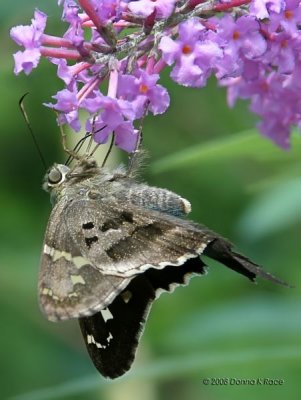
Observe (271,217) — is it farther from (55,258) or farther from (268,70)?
(55,258)

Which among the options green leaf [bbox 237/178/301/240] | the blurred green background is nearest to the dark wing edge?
the blurred green background

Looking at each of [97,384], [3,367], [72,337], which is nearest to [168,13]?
[97,384]

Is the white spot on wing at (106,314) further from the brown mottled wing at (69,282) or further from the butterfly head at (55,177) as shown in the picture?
the butterfly head at (55,177)

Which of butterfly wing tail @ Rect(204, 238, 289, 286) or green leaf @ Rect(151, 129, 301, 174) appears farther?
green leaf @ Rect(151, 129, 301, 174)

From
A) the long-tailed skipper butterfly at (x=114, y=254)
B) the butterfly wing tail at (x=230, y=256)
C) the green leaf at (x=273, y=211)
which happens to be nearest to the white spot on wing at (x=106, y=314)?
the long-tailed skipper butterfly at (x=114, y=254)

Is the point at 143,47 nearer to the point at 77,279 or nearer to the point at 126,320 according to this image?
the point at 77,279

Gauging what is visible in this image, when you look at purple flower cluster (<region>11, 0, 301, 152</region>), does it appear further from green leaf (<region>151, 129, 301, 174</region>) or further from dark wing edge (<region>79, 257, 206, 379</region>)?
green leaf (<region>151, 129, 301, 174</region>)
